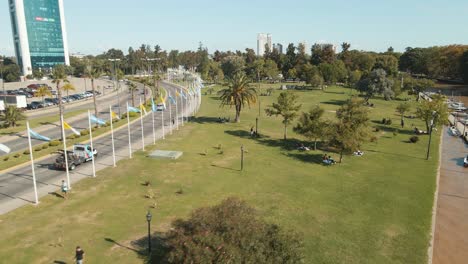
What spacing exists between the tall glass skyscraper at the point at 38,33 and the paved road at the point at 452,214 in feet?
600

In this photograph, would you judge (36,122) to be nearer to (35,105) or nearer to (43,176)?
(35,105)

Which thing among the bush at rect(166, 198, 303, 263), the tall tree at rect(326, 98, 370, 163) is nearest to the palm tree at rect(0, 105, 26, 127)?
the tall tree at rect(326, 98, 370, 163)

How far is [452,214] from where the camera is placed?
27.2 m

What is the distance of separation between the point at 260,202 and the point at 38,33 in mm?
193574

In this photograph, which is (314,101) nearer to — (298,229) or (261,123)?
(261,123)

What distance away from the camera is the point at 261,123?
63188 mm

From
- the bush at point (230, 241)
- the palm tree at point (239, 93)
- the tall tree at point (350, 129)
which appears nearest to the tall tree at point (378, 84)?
the palm tree at point (239, 93)

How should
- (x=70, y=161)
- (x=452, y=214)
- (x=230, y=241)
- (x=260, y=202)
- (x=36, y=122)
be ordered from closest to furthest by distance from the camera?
(x=230, y=241) → (x=452, y=214) → (x=260, y=202) → (x=70, y=161) → (x=36, y=122)

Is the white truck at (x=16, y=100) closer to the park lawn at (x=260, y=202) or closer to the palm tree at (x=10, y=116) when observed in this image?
the palm tree at (x=10, y=116)

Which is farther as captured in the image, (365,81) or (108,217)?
(365,81)

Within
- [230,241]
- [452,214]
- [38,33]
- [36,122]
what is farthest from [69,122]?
[38,33]

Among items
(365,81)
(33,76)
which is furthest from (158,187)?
(33,76)

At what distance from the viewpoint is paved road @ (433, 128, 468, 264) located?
21594 millimetres

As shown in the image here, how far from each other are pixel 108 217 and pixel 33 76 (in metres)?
151
